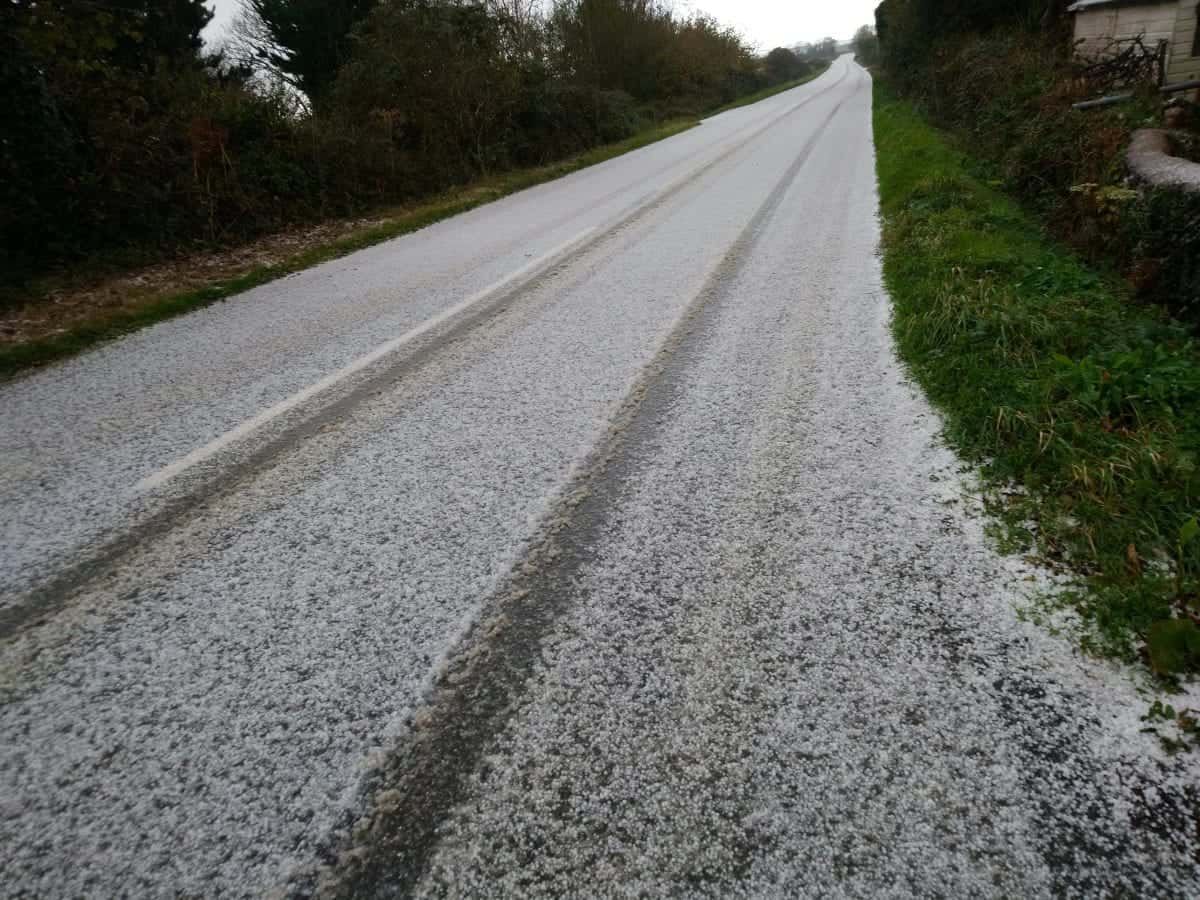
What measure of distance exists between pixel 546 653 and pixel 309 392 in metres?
2.65

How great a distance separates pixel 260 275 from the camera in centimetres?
684

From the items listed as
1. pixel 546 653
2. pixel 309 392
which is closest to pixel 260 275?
pixel 309 392

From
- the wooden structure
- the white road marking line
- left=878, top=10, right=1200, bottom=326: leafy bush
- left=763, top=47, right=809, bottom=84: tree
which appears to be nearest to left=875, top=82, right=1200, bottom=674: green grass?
left=878, top=10, right=1200, bottom=326: leafy bush

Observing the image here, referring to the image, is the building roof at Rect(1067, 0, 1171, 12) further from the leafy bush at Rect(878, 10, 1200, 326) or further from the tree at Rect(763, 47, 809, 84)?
the tree at Rect(763, 47, 809, 84)

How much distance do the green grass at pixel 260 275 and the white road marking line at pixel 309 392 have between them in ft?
8.47

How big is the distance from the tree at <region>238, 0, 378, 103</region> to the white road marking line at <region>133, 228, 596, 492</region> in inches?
569

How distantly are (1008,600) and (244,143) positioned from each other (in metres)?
11.0

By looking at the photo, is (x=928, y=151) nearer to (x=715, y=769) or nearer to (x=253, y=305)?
(x=253, y=305)

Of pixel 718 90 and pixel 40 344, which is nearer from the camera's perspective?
pixel 40 344

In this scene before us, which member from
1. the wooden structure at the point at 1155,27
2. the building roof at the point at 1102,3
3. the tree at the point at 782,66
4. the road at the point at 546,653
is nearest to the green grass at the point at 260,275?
the road at the point at 546,653

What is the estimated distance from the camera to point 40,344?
4.86m

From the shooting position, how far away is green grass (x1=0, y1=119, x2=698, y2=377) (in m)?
4.82

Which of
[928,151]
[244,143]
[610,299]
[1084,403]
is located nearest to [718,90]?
[928,151]

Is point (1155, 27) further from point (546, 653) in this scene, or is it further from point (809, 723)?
point (546, 653)
